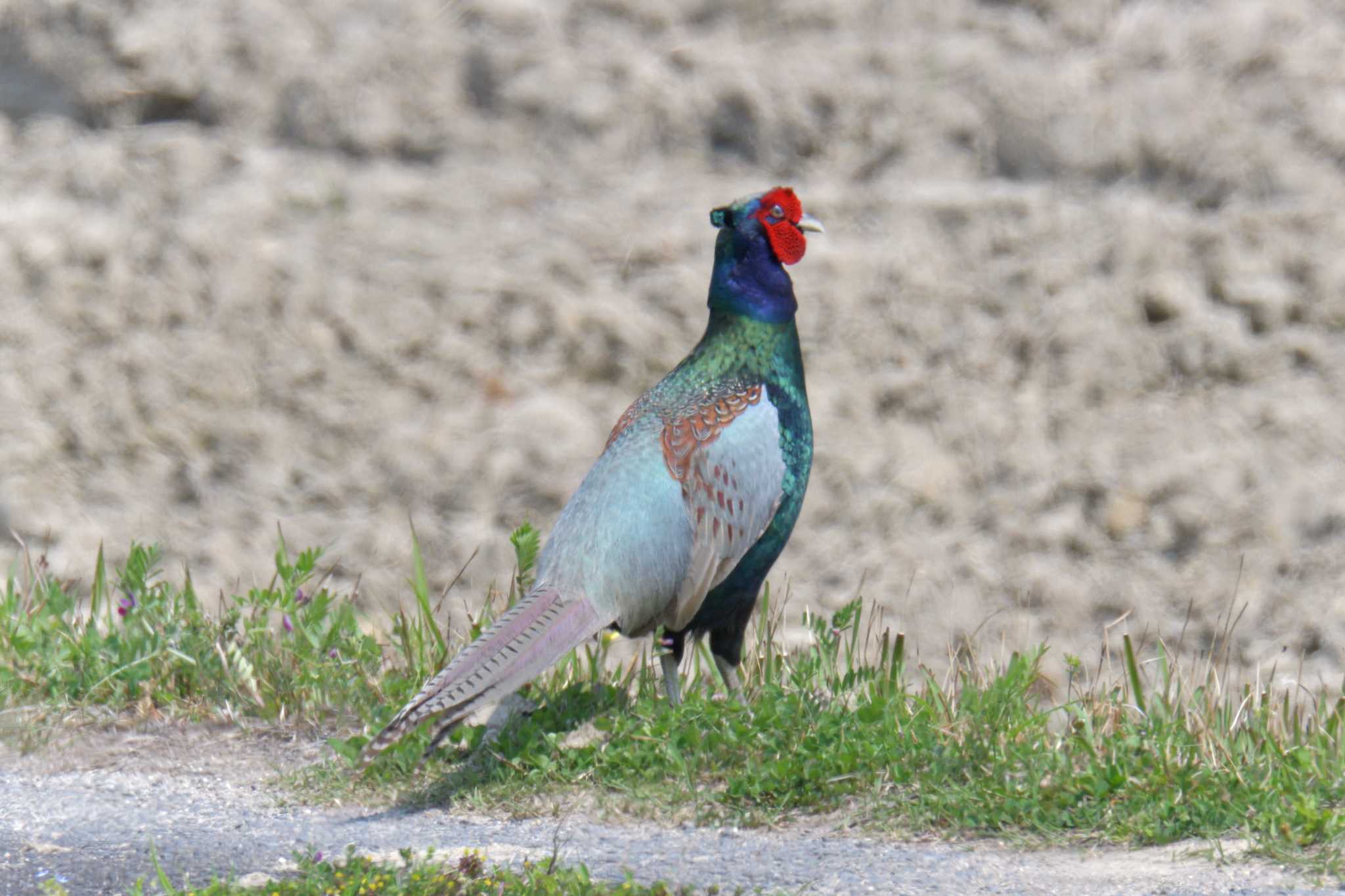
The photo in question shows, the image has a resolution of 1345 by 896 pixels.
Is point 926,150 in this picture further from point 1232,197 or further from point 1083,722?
point 1083,722

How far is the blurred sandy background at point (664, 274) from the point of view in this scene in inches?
201

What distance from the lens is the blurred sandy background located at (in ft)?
16.7

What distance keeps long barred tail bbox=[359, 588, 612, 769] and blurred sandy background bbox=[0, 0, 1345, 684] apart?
141 cm

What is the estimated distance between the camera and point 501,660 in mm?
3641

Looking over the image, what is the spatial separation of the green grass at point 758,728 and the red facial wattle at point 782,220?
106 cm

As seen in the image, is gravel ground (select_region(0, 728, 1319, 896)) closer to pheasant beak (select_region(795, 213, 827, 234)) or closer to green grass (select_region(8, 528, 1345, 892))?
green grass (select_region(8, 528, 1345, 892))

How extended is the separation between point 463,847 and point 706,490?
45.5 inches

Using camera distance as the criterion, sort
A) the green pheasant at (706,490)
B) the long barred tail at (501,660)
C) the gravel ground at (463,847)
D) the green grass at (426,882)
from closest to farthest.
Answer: the green grass at (426,882), the gravel ground at (463,847), the long barred tail at (501,660), the green pheasant at (706,490)

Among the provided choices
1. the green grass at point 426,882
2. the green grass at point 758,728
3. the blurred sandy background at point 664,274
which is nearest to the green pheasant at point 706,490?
the green grass at point 758,728

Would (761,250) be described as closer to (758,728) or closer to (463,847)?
(758,728)

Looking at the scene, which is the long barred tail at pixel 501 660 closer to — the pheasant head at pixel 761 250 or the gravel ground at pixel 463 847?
the gravel ground at pixel 463 847

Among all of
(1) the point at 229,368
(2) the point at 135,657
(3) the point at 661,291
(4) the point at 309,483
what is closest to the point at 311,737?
(2) the point at 135,657

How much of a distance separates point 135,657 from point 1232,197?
383cm

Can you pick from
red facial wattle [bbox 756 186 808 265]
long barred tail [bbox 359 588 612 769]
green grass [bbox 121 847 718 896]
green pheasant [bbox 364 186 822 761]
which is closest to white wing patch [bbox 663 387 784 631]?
green pheasant [bbox 364 186 822 761]
